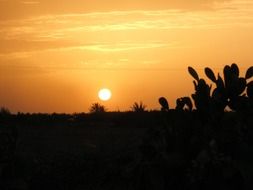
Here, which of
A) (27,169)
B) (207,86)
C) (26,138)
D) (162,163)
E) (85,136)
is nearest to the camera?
(162,163)

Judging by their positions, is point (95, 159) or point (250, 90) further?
point (95, 159)

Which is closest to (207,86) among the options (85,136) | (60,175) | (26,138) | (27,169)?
(27,169)

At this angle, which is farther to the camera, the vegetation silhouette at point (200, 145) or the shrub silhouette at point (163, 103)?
the shrub silhouette at point (163, 103)

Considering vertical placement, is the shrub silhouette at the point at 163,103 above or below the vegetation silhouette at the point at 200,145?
above

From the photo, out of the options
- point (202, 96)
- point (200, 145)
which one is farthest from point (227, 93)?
point (200, 145)

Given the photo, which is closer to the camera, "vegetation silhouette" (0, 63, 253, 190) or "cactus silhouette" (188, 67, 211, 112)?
"vegetation silhouette" (0, 63, 253, 190)

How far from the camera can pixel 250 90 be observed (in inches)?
293

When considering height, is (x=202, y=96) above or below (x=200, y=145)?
above

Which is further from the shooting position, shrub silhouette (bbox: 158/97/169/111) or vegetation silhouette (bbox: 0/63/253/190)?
shrub silhouette (bbox: 158/97/169/111)

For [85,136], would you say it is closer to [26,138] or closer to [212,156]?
[26,138]

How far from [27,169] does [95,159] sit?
17.0 ft

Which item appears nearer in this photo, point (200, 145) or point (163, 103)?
point (200, 145)

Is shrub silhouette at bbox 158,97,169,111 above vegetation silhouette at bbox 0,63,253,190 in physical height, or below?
above

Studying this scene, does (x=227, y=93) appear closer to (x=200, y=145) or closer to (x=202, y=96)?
(x=202, y=96)
